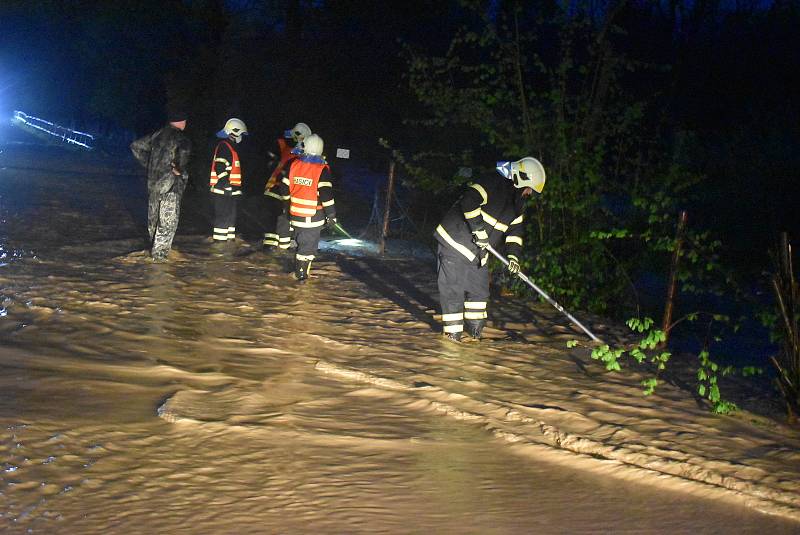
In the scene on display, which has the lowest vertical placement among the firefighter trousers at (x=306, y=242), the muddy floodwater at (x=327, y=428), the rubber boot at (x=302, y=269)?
the muddy floodwater at (x=327, y=428)

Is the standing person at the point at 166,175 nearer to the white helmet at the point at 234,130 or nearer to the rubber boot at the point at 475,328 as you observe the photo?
the white helmet at the point at 234,130

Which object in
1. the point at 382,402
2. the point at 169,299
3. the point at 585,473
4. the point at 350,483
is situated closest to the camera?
the point at 350,483

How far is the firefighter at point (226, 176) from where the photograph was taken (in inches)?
567

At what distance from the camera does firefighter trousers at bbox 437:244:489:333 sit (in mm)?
10070

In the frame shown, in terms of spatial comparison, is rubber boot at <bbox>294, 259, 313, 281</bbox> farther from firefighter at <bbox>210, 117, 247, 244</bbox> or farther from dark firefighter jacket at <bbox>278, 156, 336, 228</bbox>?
firefighter at <bbox>210, 117, 247, 244</bbox>

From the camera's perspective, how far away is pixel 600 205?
12.3 m

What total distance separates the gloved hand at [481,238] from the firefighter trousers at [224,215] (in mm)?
6013

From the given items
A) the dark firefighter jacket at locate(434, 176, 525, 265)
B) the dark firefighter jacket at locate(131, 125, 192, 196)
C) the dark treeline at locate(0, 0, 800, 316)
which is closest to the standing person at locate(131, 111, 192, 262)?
the dark firefighter jacket at locate(131, 125, 192, 196)

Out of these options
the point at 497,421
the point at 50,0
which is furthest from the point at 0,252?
the point at 50,0

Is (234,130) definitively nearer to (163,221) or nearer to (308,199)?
(163,221)

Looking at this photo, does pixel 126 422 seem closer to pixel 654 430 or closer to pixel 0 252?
pixel 654 430

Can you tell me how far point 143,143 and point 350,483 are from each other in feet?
28.2

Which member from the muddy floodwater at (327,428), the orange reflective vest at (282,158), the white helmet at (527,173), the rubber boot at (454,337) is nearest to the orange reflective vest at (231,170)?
the orange reflective vest at (282,158)

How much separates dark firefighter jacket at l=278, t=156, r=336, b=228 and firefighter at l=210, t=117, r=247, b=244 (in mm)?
1920
